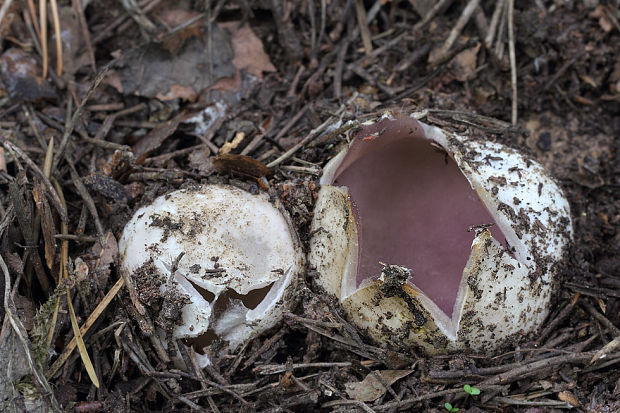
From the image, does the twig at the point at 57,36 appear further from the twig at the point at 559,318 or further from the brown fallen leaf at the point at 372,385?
the twig at the point at 559,318

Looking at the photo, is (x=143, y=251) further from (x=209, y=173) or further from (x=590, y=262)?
(x=590, y=262)

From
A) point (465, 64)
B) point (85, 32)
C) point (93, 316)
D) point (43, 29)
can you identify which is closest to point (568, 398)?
point (465, 64)

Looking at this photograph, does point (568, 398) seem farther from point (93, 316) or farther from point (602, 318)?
point (93, 316)

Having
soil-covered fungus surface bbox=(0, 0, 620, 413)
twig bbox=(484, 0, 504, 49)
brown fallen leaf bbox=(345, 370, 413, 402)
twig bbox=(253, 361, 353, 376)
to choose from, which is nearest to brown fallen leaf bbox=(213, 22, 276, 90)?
soil-covered fungus surface bbox=(0, 0, 620, 413)

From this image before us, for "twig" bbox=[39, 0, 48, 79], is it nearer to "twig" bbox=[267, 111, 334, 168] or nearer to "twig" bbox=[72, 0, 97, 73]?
"twig" bbox=[72, 0, 97, 73]

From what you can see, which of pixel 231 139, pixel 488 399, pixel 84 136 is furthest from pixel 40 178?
pixel 488 399

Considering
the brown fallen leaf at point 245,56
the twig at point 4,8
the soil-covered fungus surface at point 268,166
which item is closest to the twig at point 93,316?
the soil-covered fungus surface at point 268,166
